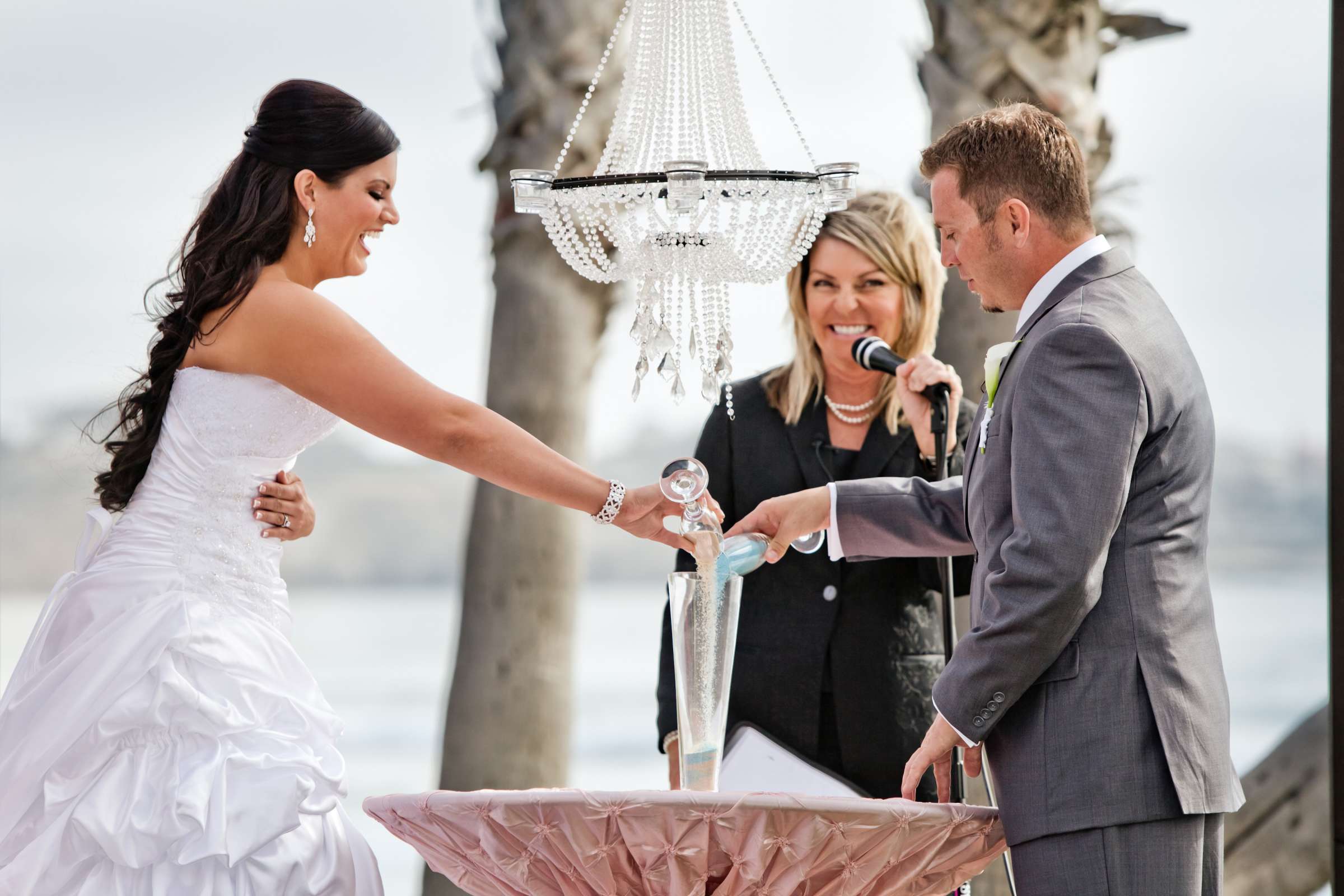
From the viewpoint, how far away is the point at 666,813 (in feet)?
5.23

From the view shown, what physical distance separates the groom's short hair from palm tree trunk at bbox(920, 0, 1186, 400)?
3.71 feet

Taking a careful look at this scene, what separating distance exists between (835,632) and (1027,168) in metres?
1.01

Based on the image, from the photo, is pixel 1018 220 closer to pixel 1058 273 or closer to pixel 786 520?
pixel 1058 273

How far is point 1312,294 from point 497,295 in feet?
11.2

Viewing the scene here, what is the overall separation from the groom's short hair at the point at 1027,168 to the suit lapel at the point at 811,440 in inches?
32.7

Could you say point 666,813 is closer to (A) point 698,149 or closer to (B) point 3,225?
(A) point 698,149

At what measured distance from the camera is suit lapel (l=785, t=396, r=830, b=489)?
268cm

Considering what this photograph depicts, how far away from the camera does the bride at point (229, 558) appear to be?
1912 mm

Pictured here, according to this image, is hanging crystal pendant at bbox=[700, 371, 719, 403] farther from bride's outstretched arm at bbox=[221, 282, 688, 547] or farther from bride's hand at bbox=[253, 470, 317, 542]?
bride's hand at bbox=[253, 470, 317, 542]

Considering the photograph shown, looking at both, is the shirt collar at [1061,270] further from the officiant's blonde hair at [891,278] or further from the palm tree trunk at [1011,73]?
the palm tree trunk at [1011,73]

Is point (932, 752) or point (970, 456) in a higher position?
point (970, 456)

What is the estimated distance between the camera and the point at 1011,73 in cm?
310

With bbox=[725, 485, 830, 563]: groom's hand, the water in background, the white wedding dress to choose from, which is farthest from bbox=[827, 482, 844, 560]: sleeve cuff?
the water in background

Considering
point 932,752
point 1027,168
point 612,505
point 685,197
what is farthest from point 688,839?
point 1027,168
